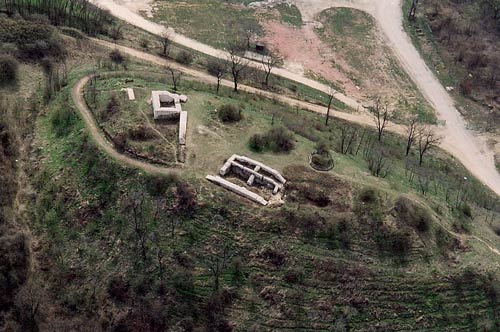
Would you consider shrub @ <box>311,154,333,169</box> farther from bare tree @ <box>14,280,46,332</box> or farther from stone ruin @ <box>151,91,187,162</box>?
bare tree @ <box>14,280,46,332</box>

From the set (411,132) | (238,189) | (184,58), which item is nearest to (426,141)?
(411,132)

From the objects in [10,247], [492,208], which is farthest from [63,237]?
[492,208]

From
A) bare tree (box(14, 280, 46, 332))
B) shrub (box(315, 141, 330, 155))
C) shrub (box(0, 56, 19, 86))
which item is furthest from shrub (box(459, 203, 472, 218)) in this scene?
shrub (box(0, 56, 19, 86))

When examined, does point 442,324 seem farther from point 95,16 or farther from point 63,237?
point 95,16

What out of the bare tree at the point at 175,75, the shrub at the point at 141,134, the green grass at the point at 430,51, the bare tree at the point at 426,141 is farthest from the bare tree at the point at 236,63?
the green grass at the point at 430,51

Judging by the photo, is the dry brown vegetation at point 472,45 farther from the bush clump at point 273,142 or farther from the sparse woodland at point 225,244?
the bush clump at point 273,142
